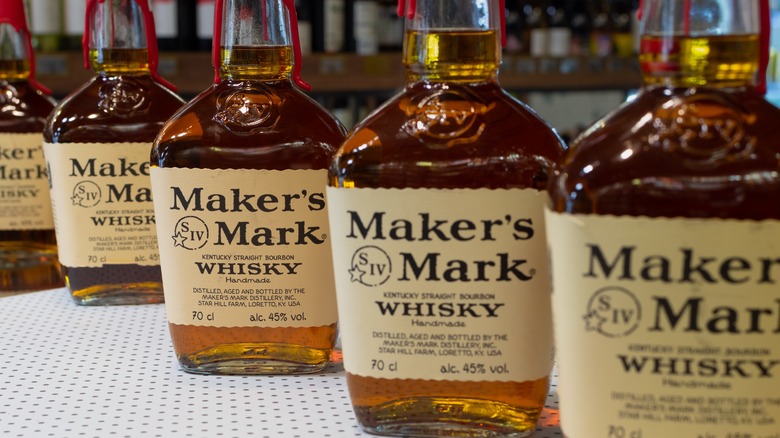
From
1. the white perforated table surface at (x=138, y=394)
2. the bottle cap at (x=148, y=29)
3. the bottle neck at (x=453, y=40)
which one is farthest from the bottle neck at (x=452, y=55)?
the bottle cap at (x=148, y=29)

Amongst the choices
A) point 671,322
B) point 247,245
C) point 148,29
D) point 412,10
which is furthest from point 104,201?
point 671,322

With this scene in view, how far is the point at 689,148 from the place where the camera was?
584 mm

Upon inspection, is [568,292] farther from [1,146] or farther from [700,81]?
[1,146]

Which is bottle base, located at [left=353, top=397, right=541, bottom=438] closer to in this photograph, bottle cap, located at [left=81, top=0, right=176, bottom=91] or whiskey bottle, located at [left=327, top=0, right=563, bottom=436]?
whiskey bottle, located at [left=327, top=0, right=563, bottom=436]

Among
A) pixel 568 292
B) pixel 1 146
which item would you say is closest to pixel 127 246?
pixel 1 146

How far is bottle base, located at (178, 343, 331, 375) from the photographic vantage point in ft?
2.86

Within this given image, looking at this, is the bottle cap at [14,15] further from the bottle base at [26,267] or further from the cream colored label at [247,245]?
the cream colored label at [247,245]

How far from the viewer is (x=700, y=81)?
60cm

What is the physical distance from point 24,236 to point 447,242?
711 mm

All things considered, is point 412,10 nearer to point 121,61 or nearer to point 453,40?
point 453,40

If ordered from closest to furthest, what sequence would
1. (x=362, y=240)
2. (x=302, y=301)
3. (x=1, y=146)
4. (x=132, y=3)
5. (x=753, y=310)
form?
1. (x=753, y=310)
2. (x=362, y=240)
3. (x=302, y=301)
4. (x=132, y=3)
5. (x=1, y=146)

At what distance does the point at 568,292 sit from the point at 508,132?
12cm

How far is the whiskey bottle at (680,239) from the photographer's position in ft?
1.90

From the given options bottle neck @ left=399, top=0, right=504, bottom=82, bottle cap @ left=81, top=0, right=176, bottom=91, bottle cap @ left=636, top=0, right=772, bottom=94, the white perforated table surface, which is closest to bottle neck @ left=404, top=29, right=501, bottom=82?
bottle neck @ left=399, top=0, right=504, bottom=82
